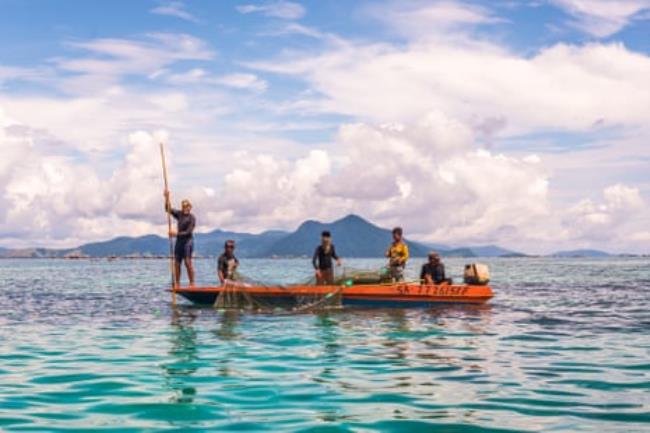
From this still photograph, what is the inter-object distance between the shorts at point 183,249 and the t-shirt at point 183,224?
0.16 meters

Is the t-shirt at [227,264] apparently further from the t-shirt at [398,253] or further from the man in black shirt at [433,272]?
the man in black shirt at [433,272]

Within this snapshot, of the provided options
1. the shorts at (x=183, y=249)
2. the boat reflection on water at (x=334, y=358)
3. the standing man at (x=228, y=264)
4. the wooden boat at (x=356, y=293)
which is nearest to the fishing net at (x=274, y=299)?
the wooden boat at (x=356, y=293)

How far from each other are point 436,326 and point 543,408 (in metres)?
11.3

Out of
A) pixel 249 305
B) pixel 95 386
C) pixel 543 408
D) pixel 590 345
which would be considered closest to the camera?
pixel 543 408

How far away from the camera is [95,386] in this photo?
1221 cm

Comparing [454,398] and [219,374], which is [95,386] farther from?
[454,398]

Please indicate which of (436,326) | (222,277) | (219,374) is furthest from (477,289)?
(219,374)

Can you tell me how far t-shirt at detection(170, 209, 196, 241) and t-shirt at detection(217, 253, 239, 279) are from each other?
1803 millimetres

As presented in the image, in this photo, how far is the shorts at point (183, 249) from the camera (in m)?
29.1

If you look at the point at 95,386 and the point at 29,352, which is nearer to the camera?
the point at 95,386

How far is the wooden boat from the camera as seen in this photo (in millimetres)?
27734

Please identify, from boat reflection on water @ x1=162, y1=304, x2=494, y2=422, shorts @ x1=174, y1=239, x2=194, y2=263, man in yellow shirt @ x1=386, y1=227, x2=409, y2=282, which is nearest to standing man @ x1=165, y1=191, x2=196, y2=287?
shorts @ x1=174, y1=239, x2=194, y2=263

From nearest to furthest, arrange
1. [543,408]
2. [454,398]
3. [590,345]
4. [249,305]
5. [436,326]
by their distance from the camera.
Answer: [543,408] < [454,398] < [590,345] < [436,326] < [249,305]

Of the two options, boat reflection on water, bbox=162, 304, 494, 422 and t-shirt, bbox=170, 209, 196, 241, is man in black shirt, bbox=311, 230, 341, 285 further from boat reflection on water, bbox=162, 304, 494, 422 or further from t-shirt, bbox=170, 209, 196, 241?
t-shirt, bbox=170, 209, 196, 241
